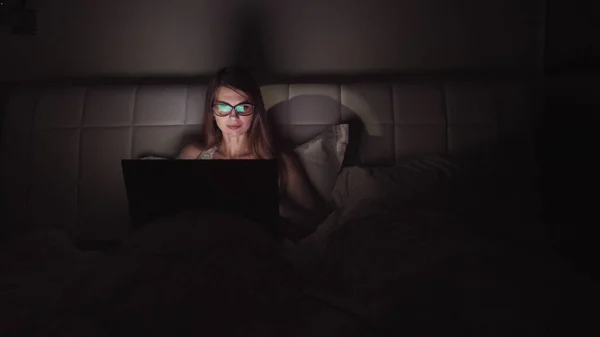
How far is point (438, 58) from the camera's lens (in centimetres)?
242

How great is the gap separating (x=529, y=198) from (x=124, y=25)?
1829 millimetres

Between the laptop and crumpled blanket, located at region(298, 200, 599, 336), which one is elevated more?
the laptop

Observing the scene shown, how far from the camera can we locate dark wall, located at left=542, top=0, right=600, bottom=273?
4.74 ft

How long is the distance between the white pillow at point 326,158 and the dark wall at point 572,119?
0.69m

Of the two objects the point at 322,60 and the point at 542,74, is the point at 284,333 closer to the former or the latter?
the point at 322,60

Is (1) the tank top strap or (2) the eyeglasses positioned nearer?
(2) the eyeglasses

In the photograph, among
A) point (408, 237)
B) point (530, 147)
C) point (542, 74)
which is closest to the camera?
point (408, 237)

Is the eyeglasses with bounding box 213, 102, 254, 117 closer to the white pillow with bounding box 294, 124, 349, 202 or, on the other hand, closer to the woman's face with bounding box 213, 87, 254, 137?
the woman's face with bounding box 213, 87, 254, 137

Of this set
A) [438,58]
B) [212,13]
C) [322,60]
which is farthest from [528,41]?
[212,13]

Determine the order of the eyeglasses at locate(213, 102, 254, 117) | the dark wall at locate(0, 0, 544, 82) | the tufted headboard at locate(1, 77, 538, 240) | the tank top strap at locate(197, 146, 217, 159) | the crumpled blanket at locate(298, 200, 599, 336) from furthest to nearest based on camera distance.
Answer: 1. the dark wall at locate(0, 0, 544, 82)
2. the tufted headboard at locate(1, 77, 538, 240)
3. the tank top strap at locate(197, 146, 217, 159)
4. the eyeglasses at locate(213, 102, 254, 117)
5. the crumpled blanket at locate(298, 200, 599, 336)

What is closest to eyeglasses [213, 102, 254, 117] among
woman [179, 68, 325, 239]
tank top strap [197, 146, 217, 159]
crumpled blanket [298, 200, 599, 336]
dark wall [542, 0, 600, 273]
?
woman [179, 68, 325, 239]

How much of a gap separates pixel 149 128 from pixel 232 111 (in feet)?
1.52

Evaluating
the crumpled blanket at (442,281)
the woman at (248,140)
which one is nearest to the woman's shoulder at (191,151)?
the woman at (248,140)

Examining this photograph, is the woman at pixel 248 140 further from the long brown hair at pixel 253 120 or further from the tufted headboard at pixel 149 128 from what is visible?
the tufted headboard at pixel 149 128
